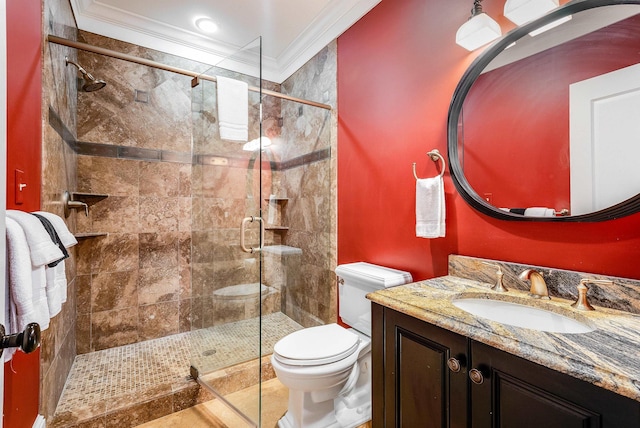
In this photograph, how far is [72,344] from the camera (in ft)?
6.95

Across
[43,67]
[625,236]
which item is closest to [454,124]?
[625,236]

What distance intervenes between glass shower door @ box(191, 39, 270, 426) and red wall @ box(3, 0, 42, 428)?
2.94 ft

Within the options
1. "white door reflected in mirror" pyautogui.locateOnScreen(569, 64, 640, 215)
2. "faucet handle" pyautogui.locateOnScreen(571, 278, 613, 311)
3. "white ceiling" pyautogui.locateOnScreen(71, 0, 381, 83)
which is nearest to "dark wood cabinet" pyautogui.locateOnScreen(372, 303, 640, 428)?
"faucet handle" pyautogui.locateOnScreen(571, 278, 613, 311)

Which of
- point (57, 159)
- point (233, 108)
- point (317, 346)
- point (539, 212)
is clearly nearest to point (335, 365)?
point (317, 346)

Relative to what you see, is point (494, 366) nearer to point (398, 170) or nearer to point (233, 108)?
point (398, 170)

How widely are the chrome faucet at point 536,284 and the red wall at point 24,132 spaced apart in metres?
1.83

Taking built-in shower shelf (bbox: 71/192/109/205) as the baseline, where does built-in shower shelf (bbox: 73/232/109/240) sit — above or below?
below

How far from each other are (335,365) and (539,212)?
117 cm

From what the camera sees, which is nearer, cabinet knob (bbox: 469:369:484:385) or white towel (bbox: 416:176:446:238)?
cabinet knob (bbox: 469:369:484:385)

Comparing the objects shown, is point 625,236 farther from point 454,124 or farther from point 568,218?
point 454,124

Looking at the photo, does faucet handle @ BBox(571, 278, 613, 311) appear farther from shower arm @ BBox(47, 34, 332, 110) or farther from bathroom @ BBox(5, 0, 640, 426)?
shower arm @ BBox(47, 34, 332, 110)

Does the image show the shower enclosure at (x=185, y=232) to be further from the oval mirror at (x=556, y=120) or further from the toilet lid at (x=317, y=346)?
the oval mirror at (x=556, y=120)

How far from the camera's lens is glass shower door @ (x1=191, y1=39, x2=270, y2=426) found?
1.84 meters

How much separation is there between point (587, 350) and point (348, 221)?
1.62 m
